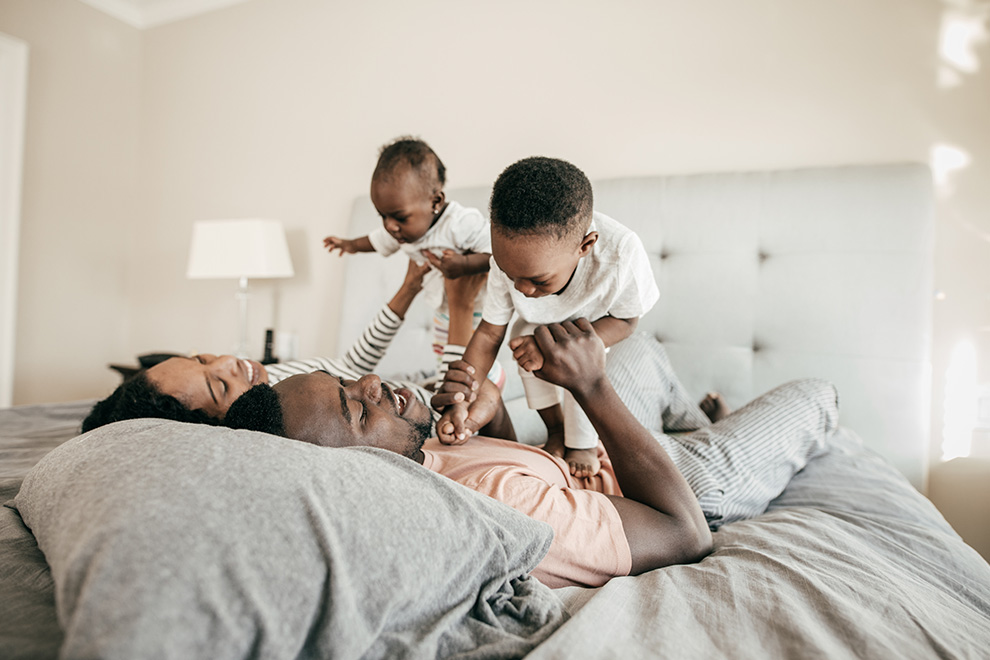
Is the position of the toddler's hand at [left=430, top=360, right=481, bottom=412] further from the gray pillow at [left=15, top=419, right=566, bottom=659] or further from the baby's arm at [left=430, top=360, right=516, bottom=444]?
the gray pillow at [left=15, top=419, right=566, bottom=659]

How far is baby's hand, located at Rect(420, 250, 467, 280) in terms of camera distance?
1.40m

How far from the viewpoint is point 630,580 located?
719 millimetres

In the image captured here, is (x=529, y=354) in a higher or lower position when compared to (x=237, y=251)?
lower

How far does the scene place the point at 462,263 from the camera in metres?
1.40

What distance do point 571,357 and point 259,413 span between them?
52 centimetres

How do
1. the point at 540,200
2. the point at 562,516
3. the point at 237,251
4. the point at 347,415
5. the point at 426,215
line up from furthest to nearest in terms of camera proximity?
the point at 237,251
the point at 426,215
the point at 540,200
the point at 347,415
the point at 562,516

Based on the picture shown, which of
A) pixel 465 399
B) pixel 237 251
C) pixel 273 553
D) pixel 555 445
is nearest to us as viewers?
pixel 273 553

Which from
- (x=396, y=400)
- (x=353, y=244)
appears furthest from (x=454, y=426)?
(x=353, y=244)

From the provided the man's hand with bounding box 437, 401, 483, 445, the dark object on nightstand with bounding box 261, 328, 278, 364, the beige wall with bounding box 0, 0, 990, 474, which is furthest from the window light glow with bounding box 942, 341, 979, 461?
the dark object on nightstand with bounding box 261, 328, 278, 364

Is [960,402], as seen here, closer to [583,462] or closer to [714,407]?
[714,407]

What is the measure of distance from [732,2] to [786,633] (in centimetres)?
219

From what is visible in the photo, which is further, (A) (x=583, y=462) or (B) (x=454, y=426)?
(A) (x=583, y=462)

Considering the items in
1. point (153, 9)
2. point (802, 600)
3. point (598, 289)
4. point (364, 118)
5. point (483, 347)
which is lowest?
point (802, 600)

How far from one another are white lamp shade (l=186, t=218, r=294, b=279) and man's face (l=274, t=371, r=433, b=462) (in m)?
1.84
